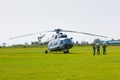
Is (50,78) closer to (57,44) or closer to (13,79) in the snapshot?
(13,79)

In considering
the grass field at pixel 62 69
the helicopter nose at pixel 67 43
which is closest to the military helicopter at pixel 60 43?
the helicopter nose at pixel 67 43

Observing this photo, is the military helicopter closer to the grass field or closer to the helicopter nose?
the helicopter nose

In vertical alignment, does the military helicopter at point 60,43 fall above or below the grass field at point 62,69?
above

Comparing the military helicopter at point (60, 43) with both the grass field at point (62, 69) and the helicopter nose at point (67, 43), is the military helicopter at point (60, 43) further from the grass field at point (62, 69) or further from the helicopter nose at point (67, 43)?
the grass field at point (62, 69)

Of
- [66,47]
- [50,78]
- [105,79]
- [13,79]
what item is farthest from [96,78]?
[66,47]

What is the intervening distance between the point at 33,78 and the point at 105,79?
3.22 metres

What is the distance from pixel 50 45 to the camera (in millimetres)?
56688

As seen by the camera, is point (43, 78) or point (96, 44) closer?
point (43, 78)

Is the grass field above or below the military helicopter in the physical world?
below

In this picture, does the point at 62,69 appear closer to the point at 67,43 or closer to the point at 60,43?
the point at 67,43

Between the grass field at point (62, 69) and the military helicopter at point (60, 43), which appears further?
the military helicopter at point (60, 43)

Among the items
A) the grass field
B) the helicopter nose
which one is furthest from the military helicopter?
the grass field

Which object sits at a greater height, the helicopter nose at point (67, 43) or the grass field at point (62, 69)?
the helicopter nose at point (67, 43)

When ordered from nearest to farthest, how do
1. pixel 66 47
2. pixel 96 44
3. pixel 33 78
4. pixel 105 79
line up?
pixel 105 79 → pixel 33 78 → pixel 96 44 → pixel 66 47
